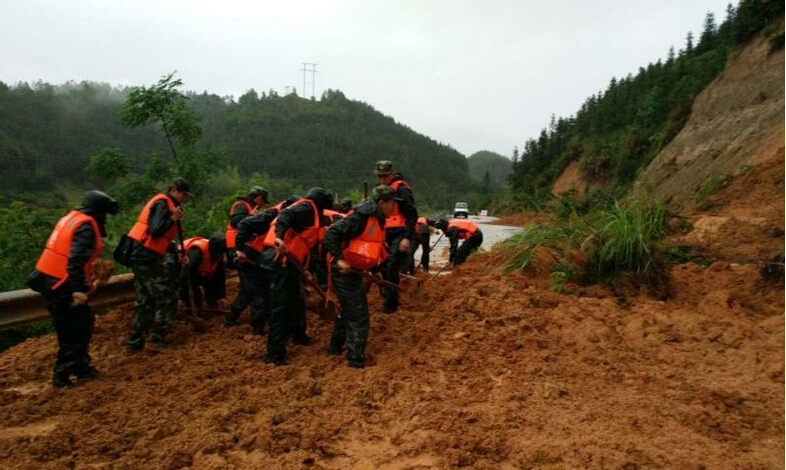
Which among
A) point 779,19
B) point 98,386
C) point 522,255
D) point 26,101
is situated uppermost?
point 26,101

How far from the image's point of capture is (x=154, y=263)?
5230mm

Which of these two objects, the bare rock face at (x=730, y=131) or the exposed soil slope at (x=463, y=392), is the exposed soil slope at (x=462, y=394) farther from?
the bare rock face at (x=730, y=131)

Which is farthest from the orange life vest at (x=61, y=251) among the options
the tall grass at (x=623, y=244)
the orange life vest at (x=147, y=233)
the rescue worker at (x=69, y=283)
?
the tall grass at (x=623, y=244)

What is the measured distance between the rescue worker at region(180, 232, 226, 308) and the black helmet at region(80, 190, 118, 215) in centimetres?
170

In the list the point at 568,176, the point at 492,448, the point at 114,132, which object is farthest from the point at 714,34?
the point at 114,132

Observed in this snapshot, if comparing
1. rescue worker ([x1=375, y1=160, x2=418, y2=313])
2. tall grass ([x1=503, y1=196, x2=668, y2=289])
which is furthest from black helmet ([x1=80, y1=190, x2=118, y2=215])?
tall grass ([x1=503, y1=196, x2=668, y2=289])

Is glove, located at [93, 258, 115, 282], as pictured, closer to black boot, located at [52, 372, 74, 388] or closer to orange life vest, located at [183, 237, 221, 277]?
orange life vest, located at [183, 237, 221, 277]

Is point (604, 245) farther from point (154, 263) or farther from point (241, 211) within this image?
point (154, 263)

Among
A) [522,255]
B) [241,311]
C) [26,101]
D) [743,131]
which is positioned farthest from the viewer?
[26,101]

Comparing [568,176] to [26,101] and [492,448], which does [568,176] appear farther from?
[26,101]

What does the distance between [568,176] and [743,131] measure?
3062 cm

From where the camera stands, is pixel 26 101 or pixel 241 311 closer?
pixel 241 311

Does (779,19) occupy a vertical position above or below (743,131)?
above

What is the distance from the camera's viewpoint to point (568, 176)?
45.5 meters
